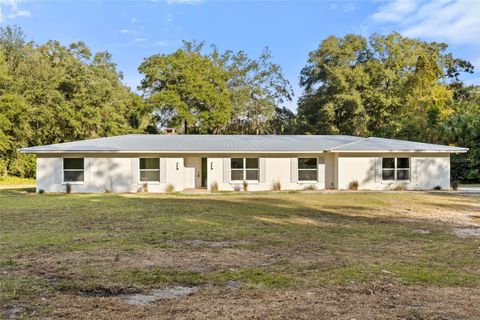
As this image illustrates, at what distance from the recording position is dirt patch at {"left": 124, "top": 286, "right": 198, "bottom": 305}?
461cm

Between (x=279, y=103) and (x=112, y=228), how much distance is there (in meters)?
35.4

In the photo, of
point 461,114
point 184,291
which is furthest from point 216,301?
point 461,114

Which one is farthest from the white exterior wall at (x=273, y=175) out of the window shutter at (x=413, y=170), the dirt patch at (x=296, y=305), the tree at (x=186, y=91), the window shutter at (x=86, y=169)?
the dirt patch at (x=296, y=305)

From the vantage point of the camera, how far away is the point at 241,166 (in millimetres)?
21859

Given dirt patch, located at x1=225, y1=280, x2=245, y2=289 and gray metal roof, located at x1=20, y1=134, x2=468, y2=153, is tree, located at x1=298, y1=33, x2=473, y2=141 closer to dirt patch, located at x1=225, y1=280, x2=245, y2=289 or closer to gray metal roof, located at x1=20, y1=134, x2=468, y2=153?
gray metal roof, located at x1=20, y1=134, x2=468, y2=153

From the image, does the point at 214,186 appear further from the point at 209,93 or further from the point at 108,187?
the point at 209,93

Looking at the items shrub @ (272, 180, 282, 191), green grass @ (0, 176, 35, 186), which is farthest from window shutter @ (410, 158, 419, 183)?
green grass @ (0, 176, 35, 186)

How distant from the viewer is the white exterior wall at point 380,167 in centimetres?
2175

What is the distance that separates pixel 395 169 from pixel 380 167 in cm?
93

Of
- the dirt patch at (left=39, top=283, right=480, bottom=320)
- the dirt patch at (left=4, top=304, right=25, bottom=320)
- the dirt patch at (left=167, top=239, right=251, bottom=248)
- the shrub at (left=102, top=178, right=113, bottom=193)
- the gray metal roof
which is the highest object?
the gray metal roof

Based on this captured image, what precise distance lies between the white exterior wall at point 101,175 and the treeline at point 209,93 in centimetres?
1300

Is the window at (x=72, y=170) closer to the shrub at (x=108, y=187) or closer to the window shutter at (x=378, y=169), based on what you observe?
the shrub at (x=108, y=187)

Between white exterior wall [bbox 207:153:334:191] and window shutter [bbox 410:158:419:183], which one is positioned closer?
white exterior wall [bbox 207:153:334:191]

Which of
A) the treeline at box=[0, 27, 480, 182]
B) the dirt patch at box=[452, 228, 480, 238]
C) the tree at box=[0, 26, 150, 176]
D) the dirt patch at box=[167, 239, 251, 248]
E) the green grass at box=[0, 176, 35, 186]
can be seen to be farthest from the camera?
the treeline at box=[0, 27, 480, 182]
